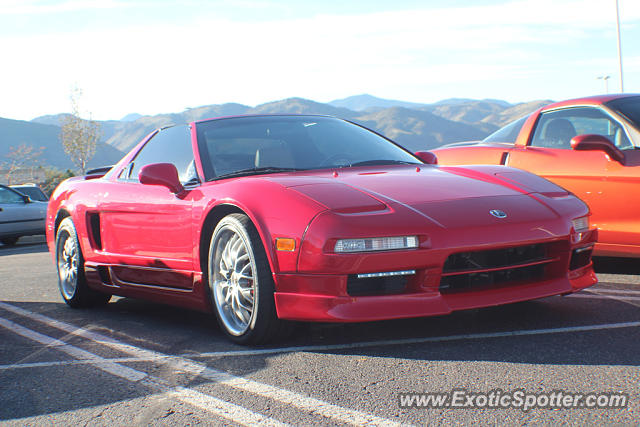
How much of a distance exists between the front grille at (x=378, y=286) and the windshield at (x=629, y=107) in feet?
9.95

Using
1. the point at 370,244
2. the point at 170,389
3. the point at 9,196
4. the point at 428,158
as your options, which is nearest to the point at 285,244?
the point at 370,244

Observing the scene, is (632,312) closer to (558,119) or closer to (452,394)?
(452,394)

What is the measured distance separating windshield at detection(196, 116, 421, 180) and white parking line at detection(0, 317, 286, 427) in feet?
4.09

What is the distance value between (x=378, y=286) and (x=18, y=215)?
1323 cm

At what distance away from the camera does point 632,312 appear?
13.3 feet

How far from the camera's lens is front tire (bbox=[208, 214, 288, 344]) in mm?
3615

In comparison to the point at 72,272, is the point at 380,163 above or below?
above

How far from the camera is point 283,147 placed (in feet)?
15.1

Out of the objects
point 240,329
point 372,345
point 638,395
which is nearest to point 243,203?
point 240,329

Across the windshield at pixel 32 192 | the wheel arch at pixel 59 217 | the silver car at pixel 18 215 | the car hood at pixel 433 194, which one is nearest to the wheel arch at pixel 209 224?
the car hood at pixel 433 194

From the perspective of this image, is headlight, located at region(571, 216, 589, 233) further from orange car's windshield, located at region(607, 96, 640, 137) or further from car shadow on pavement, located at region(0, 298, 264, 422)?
orange car's windshield, located at region(607, 96, 640, 137)

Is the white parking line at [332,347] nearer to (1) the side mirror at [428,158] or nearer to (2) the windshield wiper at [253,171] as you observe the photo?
(2) the windshield wiper at [253,171]

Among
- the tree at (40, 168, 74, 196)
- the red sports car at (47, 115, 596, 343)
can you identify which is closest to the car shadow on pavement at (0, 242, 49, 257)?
the red sports car at (47, 115, 596, 343)

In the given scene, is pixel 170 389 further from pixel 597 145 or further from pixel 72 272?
pixel 597 145
